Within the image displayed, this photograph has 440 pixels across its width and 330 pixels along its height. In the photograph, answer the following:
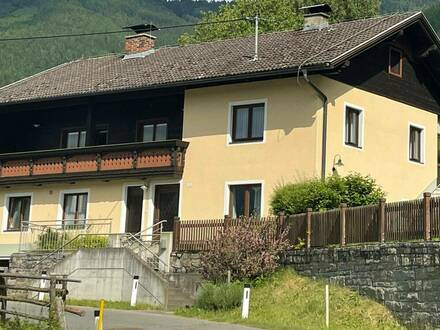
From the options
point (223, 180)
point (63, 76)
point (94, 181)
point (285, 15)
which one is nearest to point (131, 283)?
point (223, 180)

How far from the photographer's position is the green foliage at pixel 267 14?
164ft

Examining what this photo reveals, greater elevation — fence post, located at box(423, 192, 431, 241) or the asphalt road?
fence post, located at box(423, 192, 431, 241)

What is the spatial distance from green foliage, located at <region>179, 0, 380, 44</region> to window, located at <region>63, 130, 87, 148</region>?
1557 cm

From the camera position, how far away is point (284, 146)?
2970cm

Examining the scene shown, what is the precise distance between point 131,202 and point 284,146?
23.5 feet

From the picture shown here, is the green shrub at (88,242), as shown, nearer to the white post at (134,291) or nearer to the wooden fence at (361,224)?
the white post at (134,291)

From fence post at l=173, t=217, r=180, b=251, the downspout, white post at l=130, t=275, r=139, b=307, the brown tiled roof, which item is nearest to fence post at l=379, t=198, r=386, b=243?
the downspout

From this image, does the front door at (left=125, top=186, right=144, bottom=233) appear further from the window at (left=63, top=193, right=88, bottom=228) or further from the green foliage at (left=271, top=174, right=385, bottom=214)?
the green foliage at (left=271, top=174, right=385, bottom=214)

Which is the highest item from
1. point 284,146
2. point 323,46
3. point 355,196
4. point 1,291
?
point 323,46

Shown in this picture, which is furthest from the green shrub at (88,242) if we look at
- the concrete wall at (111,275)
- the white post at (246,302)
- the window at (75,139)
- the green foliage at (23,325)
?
the green foliage at (23,325)

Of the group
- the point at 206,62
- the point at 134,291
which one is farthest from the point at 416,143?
the point at 134,291

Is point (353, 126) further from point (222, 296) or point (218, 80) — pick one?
point (222, 296)

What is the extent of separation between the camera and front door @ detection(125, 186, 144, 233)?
3344 centimetres

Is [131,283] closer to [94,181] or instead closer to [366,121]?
[94,181]
